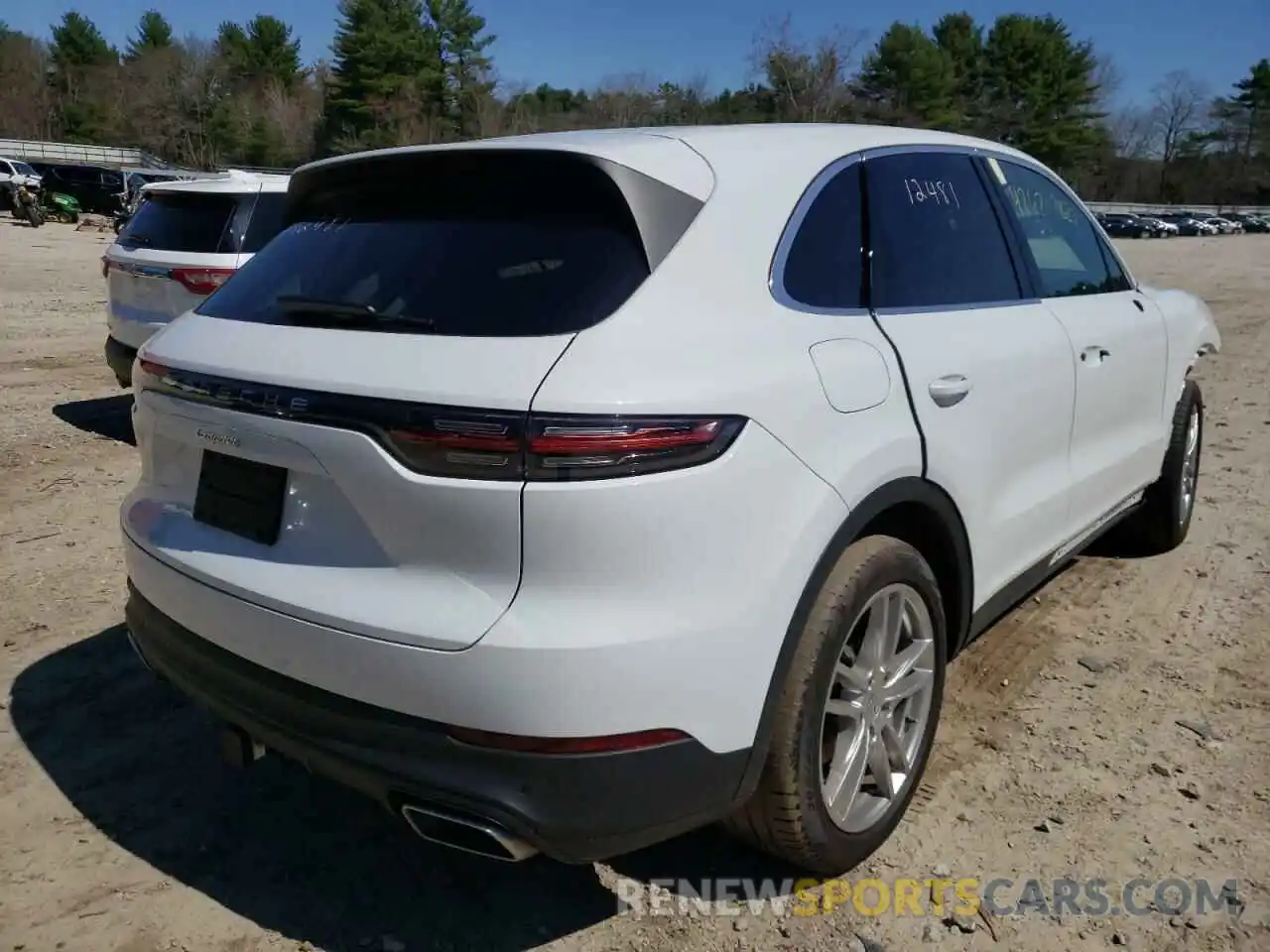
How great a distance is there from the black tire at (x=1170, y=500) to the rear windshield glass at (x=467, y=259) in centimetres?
350

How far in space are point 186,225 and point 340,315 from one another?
540cm

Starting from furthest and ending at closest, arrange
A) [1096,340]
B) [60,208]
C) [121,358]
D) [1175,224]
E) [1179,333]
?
[1175,224]
[60,208]
[121,358]
[1179,333]
[1096,340]

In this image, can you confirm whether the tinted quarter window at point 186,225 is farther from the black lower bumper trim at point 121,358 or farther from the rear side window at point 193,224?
the black lower bumper trim at point 121,358

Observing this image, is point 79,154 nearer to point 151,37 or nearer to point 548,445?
point 151,37

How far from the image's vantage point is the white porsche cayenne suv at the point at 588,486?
1952mm

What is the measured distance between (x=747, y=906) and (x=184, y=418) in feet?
5.96

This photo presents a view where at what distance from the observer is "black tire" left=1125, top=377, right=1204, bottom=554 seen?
473cm

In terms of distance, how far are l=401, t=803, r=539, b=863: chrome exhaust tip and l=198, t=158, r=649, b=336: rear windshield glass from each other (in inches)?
37.9

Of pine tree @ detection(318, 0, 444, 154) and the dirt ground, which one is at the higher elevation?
pine tree @ detection(318, 0, 444, 154)

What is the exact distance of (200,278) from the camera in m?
6.66

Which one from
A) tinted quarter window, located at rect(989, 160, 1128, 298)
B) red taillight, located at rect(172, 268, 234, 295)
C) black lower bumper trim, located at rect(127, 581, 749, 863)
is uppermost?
tinted quarter window, located at rect(989, 160, 1128, 298)

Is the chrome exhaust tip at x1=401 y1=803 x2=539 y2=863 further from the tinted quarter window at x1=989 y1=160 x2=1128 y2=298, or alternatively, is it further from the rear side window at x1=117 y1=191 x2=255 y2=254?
the rear side window at x1=117 y1=191 x2=255 y2=254

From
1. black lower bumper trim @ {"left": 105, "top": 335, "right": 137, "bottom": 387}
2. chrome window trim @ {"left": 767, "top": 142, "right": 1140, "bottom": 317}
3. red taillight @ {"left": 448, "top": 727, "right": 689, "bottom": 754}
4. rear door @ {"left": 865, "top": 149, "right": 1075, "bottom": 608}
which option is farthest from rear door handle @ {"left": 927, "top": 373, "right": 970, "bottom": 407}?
black lower bumper trim @ {"left": 105, "top": 335, "right": 137, "bottom": 387}
